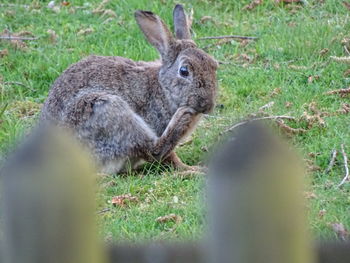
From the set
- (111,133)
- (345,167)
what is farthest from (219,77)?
(345,167)

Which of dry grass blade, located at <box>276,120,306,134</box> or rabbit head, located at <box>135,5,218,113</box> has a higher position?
rabbit head, located at <box>135,5,218,113</box>

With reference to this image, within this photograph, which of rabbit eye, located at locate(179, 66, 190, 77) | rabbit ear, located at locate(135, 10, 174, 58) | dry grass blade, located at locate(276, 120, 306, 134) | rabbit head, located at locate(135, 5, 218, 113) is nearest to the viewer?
dry grass blade, located at locate(276, 120, 306, 134)

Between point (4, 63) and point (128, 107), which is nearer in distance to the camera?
point (128, 107)

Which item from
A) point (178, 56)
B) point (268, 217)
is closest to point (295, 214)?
point (268, 217)

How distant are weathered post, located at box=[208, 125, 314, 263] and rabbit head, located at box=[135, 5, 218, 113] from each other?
4.85 metres

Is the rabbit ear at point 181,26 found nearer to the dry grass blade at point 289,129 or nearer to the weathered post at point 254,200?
the dry grass blade at point 289,129

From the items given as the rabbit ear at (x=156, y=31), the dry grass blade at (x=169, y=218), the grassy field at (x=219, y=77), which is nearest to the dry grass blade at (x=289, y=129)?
the grassy field at (x=219, y=77)

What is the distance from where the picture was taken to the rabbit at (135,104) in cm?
671

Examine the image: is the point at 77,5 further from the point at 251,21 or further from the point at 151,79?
the point at 151,79

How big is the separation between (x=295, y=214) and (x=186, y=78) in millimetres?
5047

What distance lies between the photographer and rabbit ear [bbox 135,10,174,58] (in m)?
7.09

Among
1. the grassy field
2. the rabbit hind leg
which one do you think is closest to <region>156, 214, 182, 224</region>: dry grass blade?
the grassy field

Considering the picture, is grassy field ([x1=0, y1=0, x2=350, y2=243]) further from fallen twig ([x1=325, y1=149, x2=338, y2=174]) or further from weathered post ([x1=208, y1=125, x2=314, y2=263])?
weathered post ([x1=208, y1=125, x2=314, y2=263])

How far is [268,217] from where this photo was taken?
1.79 meters
